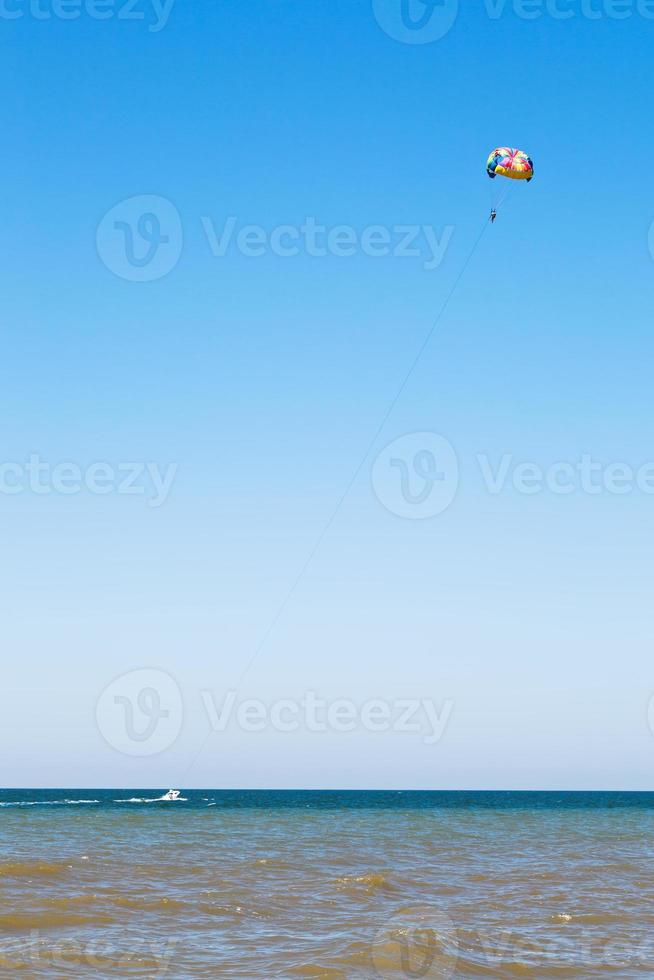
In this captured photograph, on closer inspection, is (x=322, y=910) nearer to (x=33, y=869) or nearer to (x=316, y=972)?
(x=316, y=972)

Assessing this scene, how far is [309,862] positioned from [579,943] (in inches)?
454

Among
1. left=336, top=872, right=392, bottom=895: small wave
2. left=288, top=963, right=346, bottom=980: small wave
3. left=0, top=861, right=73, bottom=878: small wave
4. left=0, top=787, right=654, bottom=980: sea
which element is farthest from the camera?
left=0, top=861, right=73, bottom=878: small wave

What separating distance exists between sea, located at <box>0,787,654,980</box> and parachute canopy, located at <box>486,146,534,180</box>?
1642cm

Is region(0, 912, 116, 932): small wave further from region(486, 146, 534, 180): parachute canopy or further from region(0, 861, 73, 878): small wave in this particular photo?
region(486, 146, 534, 180): parachute canopy

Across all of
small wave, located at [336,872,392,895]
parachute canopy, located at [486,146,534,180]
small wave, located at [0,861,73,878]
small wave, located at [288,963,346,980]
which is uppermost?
parachute canopy, located at [486,146,534,180]

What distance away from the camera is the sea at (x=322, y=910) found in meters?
13.9

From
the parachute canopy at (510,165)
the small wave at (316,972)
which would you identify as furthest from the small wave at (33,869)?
the parachute canopy at (510,165)

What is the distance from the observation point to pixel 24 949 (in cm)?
1434

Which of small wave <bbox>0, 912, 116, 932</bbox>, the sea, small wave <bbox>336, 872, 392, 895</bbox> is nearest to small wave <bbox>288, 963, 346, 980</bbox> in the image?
the sea

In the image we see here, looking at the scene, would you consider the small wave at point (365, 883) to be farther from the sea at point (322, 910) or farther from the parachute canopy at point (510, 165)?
the parachute canopy at point (510, 165)

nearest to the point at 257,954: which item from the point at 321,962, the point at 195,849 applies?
the point at 321,962

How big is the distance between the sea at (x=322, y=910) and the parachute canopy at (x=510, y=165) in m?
16.4

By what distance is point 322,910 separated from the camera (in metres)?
17.8

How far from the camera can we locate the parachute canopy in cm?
2433
